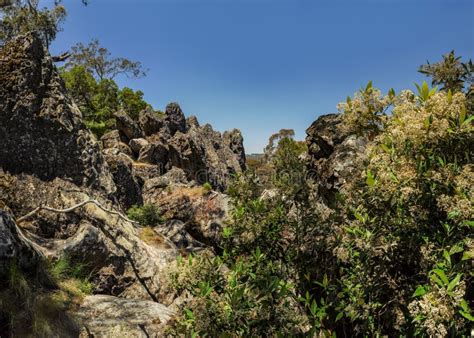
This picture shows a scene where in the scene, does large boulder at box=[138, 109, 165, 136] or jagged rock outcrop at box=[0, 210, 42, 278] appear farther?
large boulder at box=[138, 109, 165, 136]

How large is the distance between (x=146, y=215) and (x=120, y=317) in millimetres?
9223

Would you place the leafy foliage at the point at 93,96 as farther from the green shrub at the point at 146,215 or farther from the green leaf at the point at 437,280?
the green leaf at the point at 437,280

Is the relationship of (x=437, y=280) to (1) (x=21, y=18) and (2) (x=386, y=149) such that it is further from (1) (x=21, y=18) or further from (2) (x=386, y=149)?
(1) (x=21, y=18)

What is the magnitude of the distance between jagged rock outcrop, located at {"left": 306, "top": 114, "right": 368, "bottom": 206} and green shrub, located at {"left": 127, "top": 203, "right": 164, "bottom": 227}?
7695 millimetres

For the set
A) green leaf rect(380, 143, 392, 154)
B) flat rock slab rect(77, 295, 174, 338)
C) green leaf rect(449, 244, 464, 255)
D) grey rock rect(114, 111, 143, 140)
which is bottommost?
flat rock slab rect(77, 295, 174, 338)

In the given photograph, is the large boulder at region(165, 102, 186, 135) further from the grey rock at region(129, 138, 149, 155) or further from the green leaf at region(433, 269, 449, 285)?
the green leaf at region(433, 269, 449, 285)

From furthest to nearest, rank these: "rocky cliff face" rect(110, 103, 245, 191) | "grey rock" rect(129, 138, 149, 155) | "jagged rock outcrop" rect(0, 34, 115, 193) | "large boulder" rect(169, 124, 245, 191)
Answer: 1. "large boulder" rect(169, 124, 245, 191)
2. "grey rock" rect(129, 138, 149, 155)
3. "rocky cliff face" rect(110, 103, 245, 191)
4. "jagged rock outcrop" rect(0, 34, 115, 193)

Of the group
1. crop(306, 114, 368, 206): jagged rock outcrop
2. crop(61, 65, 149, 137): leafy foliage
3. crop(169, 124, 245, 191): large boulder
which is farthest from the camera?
crop(61, 65, 149, 137): leafy foliage

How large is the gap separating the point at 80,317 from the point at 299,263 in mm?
4455

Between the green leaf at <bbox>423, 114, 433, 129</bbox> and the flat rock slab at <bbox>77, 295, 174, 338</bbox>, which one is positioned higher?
the green leaf at <bbox>423, 114, 433, 129</bbox>

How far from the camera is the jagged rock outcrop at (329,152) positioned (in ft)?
37.0

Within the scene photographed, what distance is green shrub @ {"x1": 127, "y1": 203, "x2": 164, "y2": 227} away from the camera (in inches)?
598

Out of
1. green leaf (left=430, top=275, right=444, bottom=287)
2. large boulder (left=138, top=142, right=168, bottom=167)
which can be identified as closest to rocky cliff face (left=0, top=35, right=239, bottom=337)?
green leaf (left=430, top=275, right=444, bottom=287)

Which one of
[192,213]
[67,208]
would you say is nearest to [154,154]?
[192,213]
